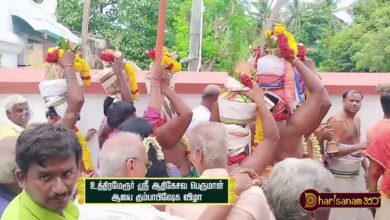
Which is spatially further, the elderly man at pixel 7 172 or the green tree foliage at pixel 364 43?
the green tree foliage at pixel 364 43

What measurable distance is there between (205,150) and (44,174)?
776mm

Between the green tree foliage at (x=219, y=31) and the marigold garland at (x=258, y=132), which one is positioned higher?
the green tree foliage at (x=219, y=31)

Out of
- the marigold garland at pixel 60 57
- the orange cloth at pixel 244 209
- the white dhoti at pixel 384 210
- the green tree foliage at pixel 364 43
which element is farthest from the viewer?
the green tree foliage at pixel 364 43

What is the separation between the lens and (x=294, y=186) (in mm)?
2100

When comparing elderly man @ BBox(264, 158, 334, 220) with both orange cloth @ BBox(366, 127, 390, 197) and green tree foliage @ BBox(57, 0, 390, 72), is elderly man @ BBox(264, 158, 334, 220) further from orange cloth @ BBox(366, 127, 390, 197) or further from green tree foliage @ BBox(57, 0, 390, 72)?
green tree foliage @ BBox(57, 0, 390, 72)

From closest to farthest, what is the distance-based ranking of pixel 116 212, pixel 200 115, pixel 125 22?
pixel 116 212 < pixel 200 115 < pixel 125 22

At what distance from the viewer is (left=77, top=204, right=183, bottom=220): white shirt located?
2084mm

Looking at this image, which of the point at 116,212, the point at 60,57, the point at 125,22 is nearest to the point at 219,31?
the point at 125,22

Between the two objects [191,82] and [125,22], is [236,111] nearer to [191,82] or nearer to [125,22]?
[191,82]

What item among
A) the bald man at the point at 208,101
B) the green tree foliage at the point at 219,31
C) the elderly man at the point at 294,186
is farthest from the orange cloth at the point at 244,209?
the green tree foliage at the point at 219,31

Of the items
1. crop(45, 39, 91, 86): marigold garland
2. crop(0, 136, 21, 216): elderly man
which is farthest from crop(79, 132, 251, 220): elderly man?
crop(45, 39, 91, 86): marigold garland

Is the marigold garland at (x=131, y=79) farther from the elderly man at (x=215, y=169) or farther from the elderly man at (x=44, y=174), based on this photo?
the elderly man at (x=44, y=174)

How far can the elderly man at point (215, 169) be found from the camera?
2.33m

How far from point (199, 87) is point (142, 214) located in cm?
328
